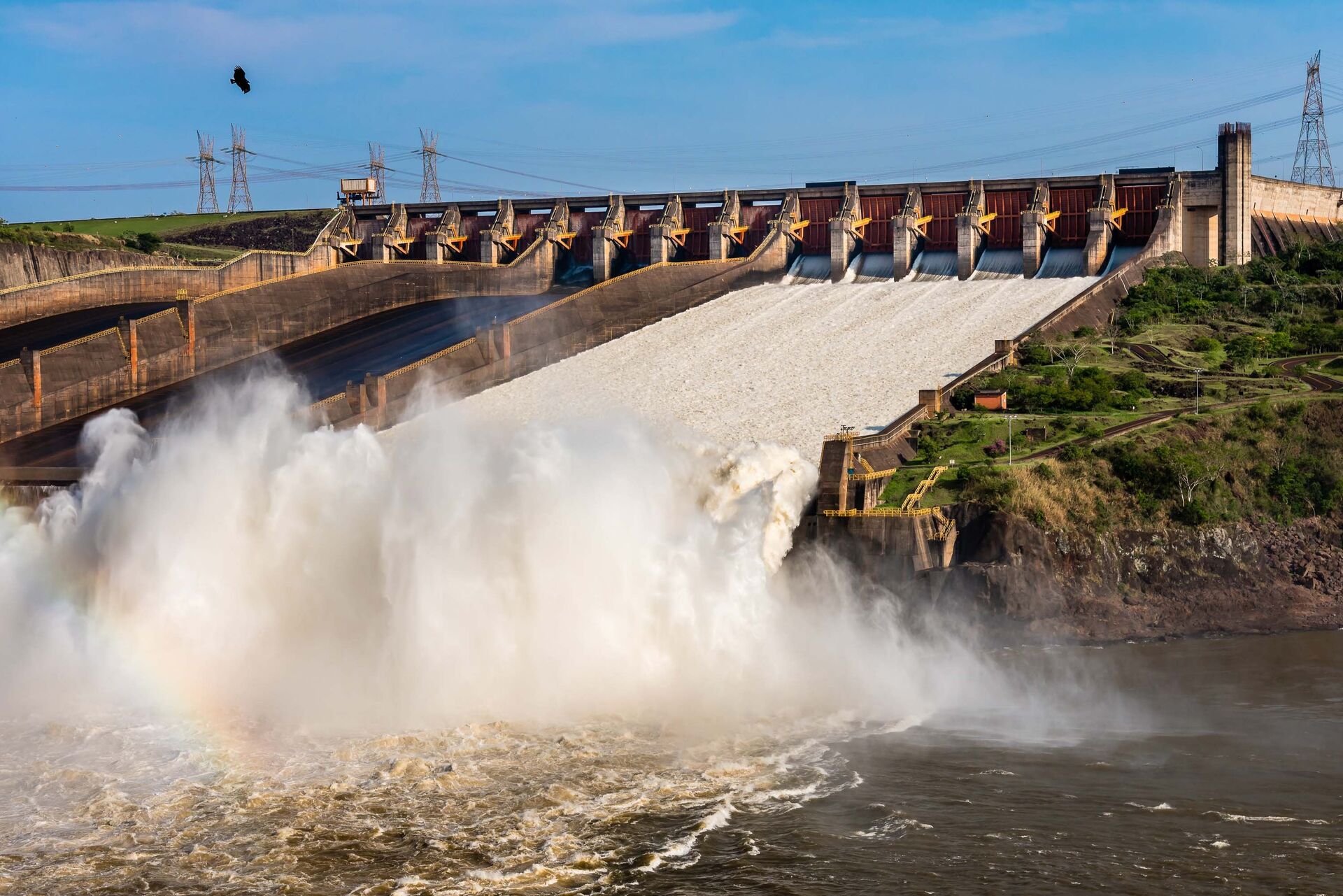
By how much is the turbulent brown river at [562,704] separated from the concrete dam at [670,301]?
11.4m

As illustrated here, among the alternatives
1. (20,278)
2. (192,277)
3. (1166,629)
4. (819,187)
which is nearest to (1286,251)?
(819,187)

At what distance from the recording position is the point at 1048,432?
4419 cm

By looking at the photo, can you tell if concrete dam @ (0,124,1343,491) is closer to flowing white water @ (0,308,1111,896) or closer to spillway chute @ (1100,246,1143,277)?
spillway chute @ (1100,246,1143,277)

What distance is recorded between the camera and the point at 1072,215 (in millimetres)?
66938

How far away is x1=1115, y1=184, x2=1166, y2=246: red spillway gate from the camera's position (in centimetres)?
6494

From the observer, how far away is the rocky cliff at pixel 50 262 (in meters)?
67.8

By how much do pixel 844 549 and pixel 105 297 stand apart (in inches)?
1730

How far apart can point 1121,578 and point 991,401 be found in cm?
949

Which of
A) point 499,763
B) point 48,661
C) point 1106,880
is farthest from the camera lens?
point 48,661

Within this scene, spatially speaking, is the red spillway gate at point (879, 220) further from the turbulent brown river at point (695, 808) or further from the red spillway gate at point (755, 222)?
the turbulent brown river at point (695, 808)

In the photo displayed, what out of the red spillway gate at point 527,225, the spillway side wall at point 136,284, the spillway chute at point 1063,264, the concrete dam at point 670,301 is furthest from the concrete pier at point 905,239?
the spillway side wall at point 136,284

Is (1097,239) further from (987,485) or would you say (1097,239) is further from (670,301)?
(987,485)

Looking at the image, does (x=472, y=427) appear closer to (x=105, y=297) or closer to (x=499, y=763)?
(x=499, y=763)

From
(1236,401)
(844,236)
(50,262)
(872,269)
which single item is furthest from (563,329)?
(1236,401)
